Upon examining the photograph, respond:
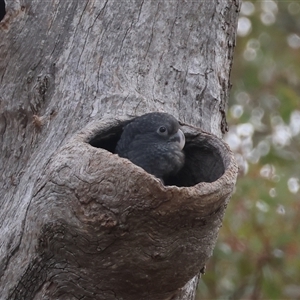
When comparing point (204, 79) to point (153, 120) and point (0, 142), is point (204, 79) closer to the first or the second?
point (153, 120)

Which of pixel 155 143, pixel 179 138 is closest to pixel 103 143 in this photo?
pixel 155 143

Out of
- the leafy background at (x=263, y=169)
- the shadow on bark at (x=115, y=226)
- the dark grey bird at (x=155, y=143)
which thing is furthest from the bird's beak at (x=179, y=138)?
the leafy background at (x=263, y=169)

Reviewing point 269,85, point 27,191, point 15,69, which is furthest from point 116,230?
point 269,85

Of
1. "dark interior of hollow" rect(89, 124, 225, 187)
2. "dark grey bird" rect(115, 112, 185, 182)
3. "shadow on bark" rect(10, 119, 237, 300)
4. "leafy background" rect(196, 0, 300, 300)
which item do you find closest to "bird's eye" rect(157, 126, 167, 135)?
"dark grey bird" rect(115, 112, 185, 182)

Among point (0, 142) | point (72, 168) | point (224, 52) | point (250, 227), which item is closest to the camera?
point (72, 168)

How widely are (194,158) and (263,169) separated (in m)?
2.68

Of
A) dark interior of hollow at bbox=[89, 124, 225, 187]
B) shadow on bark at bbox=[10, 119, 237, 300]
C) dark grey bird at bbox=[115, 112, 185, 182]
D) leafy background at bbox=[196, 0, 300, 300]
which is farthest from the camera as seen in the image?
leafy background at bbox=[196, 0, 300, 300]

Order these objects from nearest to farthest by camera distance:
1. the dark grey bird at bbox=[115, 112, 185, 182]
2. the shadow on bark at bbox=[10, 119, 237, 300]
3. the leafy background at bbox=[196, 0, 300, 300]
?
the shadow on bark at bbox=[10, 119, 237, 300]
the dark grey bird at bbox=[115, 112, 185, 182]
the leafy background at bbox=[196, 0, 300, 300]

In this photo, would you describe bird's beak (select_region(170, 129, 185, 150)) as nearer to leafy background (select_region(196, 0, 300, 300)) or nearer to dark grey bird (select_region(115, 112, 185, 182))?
dark grey bird (select_region(115, 112, 185, 182))

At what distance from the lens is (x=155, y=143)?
2.94 metres

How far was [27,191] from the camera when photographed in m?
2.73

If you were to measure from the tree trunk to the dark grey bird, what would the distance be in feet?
0.21

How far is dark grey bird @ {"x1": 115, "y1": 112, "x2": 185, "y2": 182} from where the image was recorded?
2.76 meters

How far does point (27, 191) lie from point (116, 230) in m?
0.61
